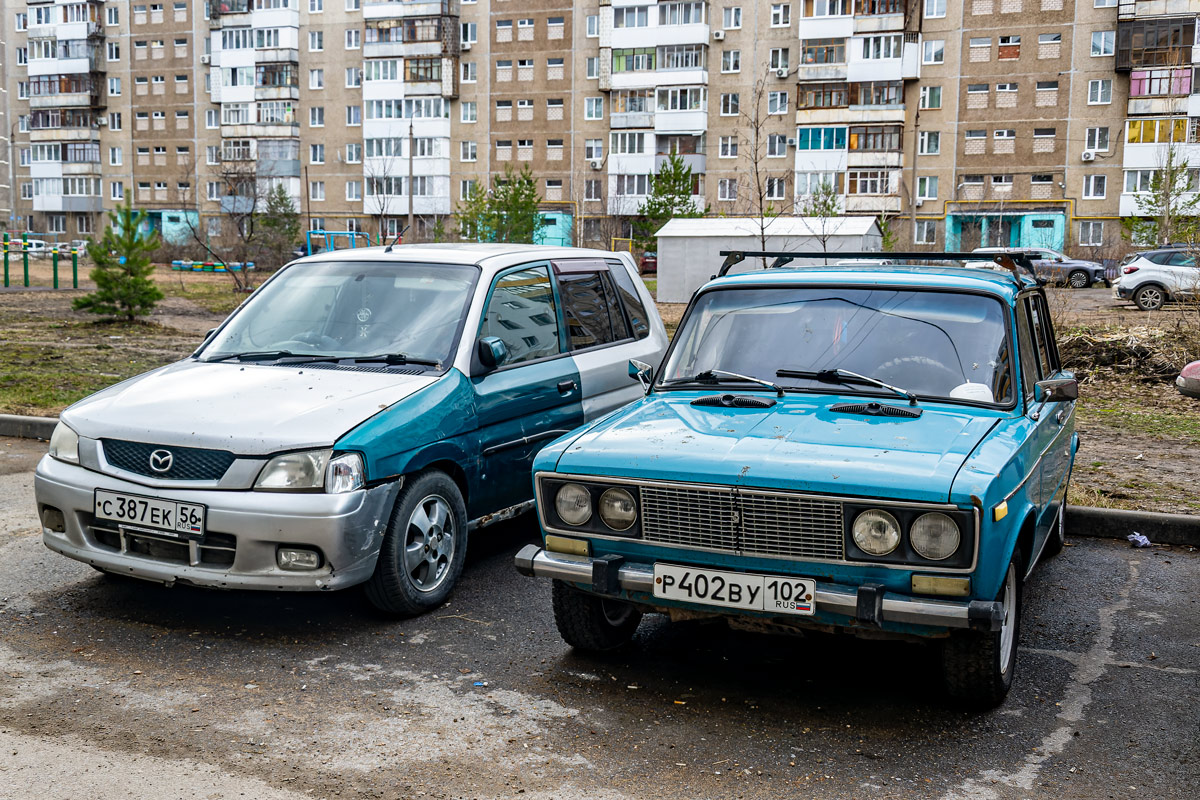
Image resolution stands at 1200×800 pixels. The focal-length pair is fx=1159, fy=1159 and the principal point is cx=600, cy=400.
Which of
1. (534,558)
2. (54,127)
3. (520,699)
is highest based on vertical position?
(54,127)

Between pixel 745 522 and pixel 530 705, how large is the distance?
1.16 m

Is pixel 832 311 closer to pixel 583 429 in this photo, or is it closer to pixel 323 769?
pixel 583 429

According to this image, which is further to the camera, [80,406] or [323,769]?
[80,406]

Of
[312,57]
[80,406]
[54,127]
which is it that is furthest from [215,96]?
[80,406]

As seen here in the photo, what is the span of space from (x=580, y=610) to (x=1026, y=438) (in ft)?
6.64

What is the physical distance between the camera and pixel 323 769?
13.1ft

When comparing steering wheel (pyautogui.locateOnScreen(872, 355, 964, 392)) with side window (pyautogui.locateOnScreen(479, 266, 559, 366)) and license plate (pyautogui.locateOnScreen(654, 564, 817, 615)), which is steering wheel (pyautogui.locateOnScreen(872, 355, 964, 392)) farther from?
side window (pyautogui.locateOnScreen(479, 266, 559, 366))

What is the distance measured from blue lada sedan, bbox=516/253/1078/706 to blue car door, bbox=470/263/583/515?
3.03 feet

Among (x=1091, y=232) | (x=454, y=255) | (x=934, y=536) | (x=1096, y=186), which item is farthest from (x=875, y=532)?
(x=1096, y=186)

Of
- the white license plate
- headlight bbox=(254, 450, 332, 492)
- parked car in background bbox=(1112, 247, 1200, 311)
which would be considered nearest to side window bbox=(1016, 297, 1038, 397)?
headlight bbox=(254, 450, 332, 492)

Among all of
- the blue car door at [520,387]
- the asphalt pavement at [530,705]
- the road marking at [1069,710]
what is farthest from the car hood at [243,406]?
the road marking at [1069,710]

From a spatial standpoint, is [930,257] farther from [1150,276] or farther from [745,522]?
[1150,276]

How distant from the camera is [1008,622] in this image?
4652 mm

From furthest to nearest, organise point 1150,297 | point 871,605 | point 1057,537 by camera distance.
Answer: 1. point 1150,297
2. point 1057,537
3. point 871,605
